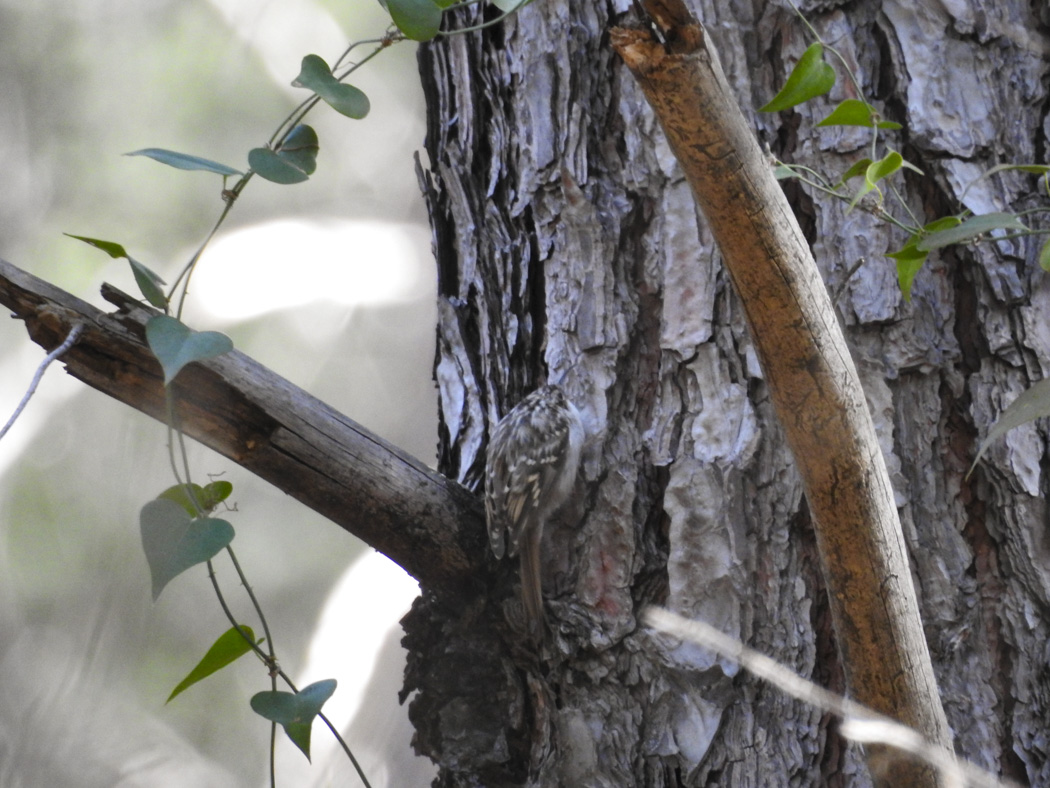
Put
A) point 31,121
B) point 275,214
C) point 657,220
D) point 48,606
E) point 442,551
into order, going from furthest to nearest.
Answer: point 275,214
point 31,121
point 48,606
point 657,220
point 442,551

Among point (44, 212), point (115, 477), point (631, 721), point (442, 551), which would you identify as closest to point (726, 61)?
point (442, 551)

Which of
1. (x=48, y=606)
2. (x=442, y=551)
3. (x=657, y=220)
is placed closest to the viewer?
(x=442, y=551)

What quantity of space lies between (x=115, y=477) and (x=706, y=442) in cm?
249

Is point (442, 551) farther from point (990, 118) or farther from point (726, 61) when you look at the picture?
point (990, 118)

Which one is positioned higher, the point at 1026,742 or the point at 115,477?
the point at 115,477

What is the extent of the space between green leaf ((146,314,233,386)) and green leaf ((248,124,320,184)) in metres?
0.21

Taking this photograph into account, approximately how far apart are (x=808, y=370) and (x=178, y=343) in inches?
22.7

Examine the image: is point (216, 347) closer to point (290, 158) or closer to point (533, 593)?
point (290, 158)

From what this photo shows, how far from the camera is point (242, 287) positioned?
345 centimetres

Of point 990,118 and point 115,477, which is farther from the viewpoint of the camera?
point 115,477

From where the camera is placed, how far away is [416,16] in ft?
3.21

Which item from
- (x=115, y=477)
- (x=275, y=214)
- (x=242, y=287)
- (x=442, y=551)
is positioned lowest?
(x=442, y=551)

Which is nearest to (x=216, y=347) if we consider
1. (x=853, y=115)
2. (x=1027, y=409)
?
(x=853, y=115)

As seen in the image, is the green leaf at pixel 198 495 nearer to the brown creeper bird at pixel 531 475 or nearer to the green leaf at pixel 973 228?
the brown creeper bird at pixel 531 475
